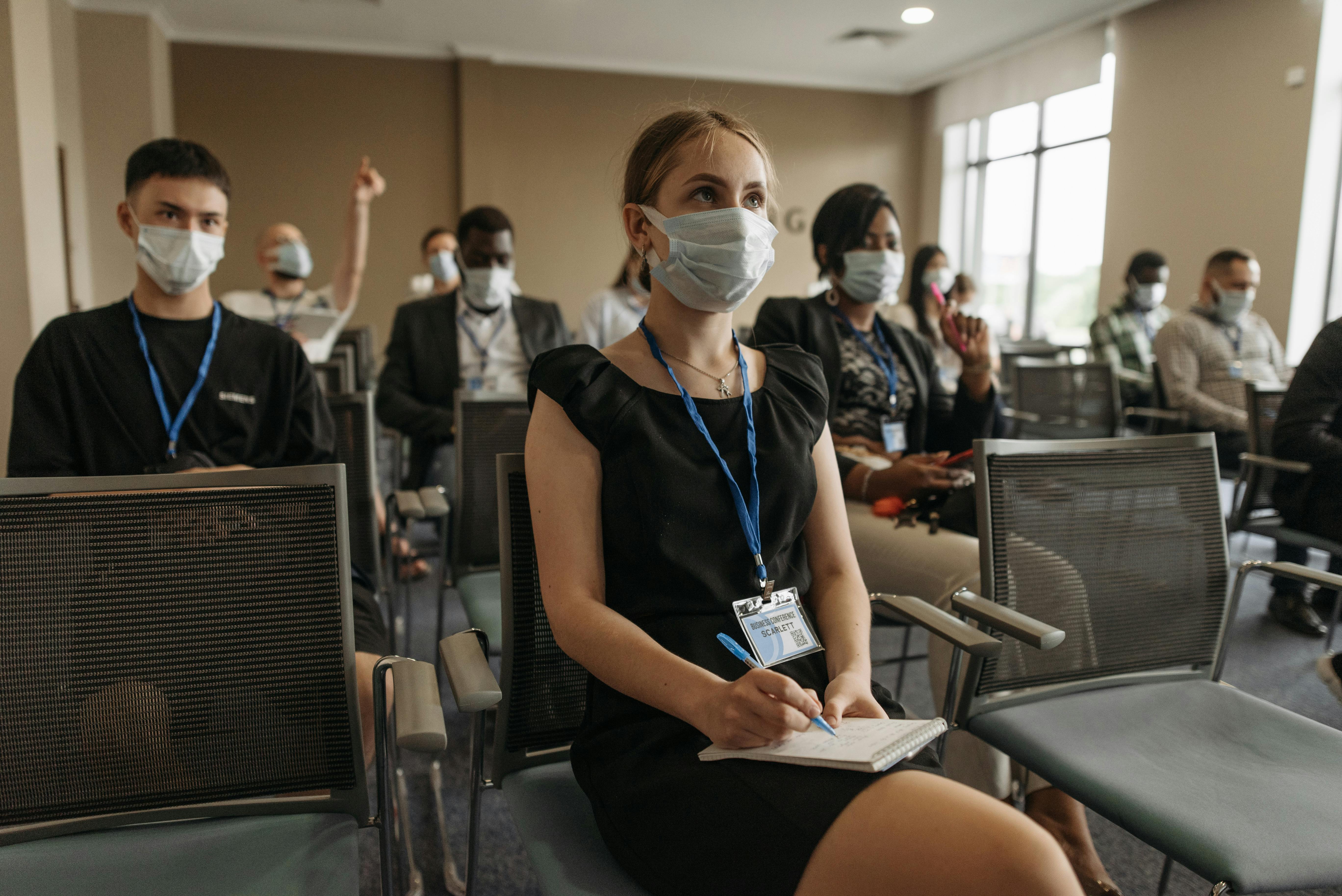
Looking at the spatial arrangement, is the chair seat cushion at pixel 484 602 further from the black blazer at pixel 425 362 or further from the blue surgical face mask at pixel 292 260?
the blue surgical face mask at pixel 292 260

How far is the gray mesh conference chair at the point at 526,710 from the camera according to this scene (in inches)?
44.0

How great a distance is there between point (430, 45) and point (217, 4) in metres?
1.91

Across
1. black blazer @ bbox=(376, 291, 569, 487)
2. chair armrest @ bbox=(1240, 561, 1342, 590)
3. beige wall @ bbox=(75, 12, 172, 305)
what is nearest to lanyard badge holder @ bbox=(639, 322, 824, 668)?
chair armrest @ bbox=(1240, 561, 1342, 590)

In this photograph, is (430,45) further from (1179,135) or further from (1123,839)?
(1123,839)

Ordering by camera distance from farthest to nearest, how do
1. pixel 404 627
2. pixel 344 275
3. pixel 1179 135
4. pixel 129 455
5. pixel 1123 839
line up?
pixel 1179 135
pixel 344 275
pixel 404 627
pixel 1123 839
pixel 129 455

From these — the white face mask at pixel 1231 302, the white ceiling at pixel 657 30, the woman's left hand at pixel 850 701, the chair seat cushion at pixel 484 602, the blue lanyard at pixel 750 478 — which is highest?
the white ceiling at pixel 657 30

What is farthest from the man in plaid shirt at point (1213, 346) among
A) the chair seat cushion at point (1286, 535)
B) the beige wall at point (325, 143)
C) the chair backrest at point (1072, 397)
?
the beige wall at point (325, 143)

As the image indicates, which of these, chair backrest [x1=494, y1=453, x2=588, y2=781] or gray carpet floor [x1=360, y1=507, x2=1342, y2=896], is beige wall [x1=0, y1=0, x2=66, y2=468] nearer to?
gray carpet floor [x1=360, y1=507, x2=1342, y2=896]

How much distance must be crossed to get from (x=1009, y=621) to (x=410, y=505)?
1.51 m

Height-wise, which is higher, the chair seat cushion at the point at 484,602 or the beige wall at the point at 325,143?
the beige wall at the point at 325,143

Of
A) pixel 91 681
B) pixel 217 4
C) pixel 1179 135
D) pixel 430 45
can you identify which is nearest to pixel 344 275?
pixel 91 681

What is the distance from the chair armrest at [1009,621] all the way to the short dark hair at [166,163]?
1.78m

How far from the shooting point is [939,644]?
1.82 m

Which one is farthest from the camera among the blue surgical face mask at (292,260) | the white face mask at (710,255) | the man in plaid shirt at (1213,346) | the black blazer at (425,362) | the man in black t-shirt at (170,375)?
the man in plaid shirt at (1213,346)
